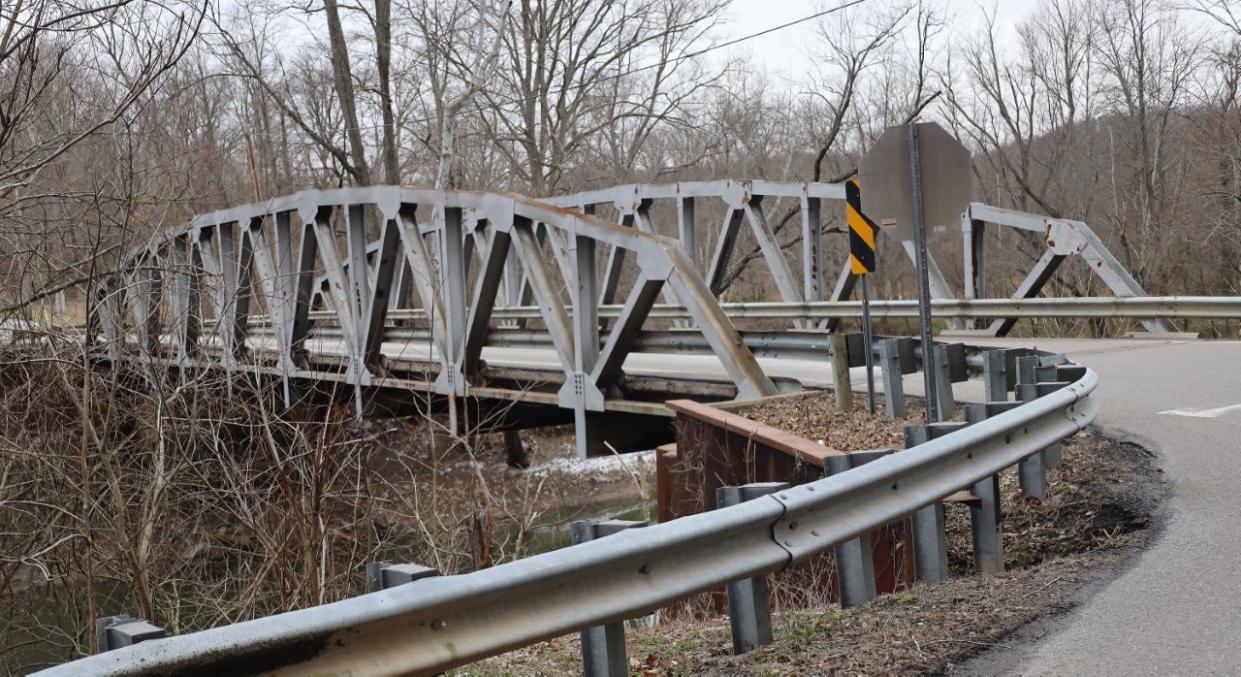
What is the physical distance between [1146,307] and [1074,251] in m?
1.24

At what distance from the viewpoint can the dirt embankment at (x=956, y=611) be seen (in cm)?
404

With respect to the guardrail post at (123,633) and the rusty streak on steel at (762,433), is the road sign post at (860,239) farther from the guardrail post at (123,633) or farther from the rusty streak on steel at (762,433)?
the guardrail post at (123,633)

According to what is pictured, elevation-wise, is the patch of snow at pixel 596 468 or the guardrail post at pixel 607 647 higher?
the guardrail post at pixel 607 647

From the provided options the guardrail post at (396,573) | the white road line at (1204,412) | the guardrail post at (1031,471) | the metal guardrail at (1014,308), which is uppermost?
the metal guardrail at (1014,308)

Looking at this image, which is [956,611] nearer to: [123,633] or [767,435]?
[123,633]

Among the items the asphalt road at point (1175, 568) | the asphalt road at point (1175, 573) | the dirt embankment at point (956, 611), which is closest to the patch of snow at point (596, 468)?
the asphalt road at point (1175, 568)

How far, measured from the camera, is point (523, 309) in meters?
21.2

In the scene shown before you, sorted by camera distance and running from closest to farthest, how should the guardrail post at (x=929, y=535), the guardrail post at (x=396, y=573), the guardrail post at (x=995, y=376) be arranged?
the guardrail post at (x=396, y=573) < the guardrail post at (x=929, y=535) < the guardrail post at (x=995, y=376)

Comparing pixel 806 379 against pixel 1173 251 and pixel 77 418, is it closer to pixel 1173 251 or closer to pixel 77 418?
pixel 77 418

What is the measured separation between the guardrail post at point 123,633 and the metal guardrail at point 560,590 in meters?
0.04

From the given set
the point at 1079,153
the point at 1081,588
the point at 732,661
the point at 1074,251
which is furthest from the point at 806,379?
the point at 1079,153

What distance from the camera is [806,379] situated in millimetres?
12141

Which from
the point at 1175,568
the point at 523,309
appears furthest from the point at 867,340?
the point at 523,309

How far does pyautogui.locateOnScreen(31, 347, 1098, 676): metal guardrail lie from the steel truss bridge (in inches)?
216
